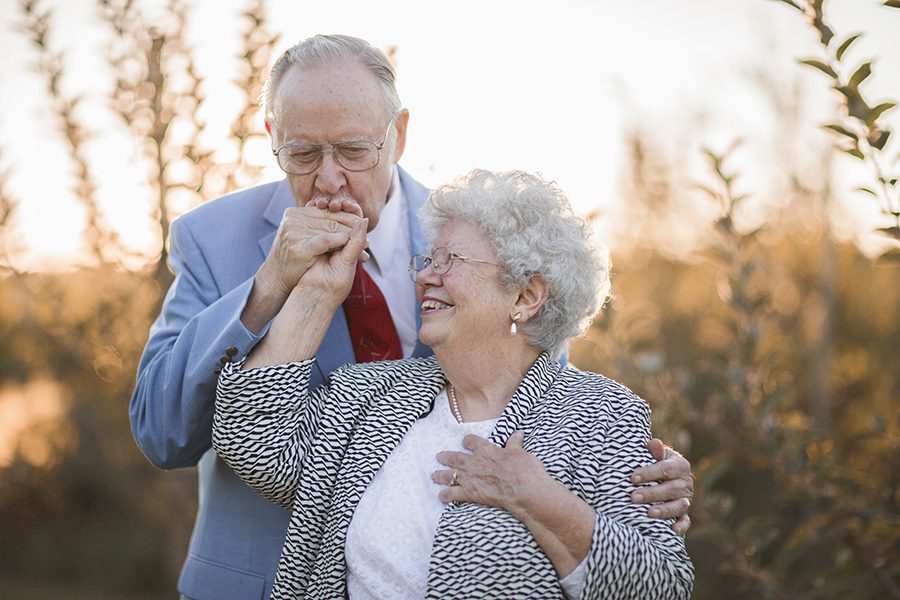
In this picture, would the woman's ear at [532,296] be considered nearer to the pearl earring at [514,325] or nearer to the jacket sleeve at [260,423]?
the pearl earring at [514,325]

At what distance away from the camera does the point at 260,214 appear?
9.32ft

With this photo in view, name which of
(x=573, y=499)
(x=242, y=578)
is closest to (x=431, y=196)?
(x=573, y=499)

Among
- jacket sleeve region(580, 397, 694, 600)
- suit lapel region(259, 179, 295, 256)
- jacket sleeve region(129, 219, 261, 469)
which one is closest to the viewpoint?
jacket sleeve region(580, 397, 694, 600)

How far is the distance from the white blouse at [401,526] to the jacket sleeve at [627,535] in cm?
7

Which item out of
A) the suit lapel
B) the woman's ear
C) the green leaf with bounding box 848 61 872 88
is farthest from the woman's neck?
the green leaf with bounding box 848 61 872 88

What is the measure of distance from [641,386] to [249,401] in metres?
2.10

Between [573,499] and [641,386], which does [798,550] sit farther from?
[573,499]

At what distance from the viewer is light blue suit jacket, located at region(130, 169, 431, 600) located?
245cm

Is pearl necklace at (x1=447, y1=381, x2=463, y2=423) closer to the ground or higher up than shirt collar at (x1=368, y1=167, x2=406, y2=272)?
closer to the ground

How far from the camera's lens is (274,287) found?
2.50m

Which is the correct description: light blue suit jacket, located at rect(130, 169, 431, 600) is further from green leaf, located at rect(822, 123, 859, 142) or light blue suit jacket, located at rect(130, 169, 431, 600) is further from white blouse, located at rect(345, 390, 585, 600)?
green leaf, located at rect(822, 123, 859, 142)

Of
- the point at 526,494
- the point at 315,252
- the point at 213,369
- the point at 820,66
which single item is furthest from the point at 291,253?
the point at 820,66

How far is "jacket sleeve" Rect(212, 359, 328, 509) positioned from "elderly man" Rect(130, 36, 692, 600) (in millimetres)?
84

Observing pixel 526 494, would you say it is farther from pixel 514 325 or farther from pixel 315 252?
pixel 315 252
